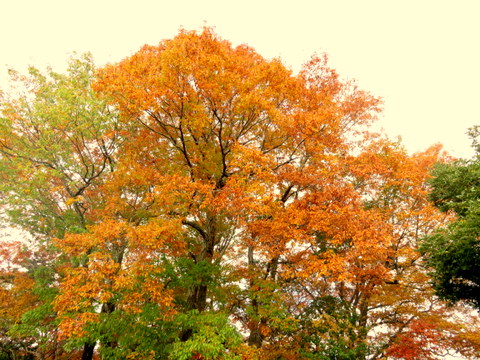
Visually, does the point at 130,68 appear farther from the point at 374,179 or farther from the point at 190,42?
the point at 374,179

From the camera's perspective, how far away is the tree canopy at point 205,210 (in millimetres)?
7734

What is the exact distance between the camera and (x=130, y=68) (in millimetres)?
8008

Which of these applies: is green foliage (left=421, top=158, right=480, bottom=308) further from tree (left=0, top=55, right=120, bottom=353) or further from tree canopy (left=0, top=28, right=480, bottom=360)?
tree (left=0, top=55, right=120, bottom=353)

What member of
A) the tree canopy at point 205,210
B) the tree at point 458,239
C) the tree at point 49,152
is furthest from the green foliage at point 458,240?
the tree at point 49,152

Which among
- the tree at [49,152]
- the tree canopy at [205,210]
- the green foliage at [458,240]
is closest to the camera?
the green foliage at [458,240]

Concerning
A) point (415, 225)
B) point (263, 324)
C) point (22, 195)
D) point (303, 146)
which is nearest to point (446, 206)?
point (415, 225)

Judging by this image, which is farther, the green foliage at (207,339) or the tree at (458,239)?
the tree at (458,239)

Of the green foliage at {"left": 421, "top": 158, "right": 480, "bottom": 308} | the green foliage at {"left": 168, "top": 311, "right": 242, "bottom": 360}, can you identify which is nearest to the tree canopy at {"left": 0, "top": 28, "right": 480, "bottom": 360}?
the green foliage at {"left": 168, "top": 311, "right": 242, "bottom": 360}

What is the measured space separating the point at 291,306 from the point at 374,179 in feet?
24.1

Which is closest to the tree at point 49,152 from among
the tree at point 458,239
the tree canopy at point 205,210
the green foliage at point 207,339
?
the tree canopy at point 205,210

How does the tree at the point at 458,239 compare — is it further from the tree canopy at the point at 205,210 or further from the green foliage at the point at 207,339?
the green foliage at the point at 207,339

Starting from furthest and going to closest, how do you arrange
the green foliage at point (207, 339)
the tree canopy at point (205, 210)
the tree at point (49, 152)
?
the tree at point (49, 152) < the tree canopy at point (205, 210) < the green foliage at point (207, 339)

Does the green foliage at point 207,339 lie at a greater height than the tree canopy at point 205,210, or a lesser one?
lesser

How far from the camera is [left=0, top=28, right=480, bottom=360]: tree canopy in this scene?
25.4 feet
